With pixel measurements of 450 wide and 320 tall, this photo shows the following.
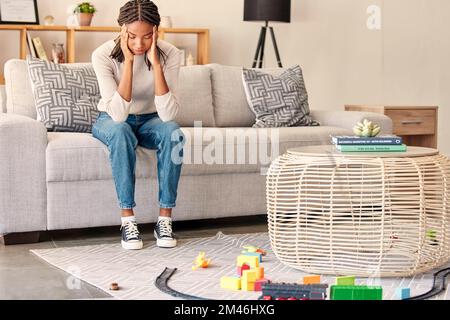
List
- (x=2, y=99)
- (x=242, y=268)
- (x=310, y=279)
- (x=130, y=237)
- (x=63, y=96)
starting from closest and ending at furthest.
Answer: (x=310, y=279) → (x=242, y=268) → (x=130, y=237) → (x=63, y=96) → (x=2, y=99)

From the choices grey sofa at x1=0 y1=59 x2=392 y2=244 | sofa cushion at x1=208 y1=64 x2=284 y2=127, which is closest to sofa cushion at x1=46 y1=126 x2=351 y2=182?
grey sofa at x1=0 y1=59 x2=392 y2=244

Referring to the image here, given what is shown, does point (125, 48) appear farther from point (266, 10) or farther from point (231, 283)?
point (266, 10)

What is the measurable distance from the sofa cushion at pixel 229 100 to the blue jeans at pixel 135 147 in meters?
0.87

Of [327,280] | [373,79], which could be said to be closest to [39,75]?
[327,280]

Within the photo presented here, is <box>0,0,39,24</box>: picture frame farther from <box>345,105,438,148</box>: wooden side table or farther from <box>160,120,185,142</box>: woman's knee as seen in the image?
<box>345,105,438,148</box>: wooden side table

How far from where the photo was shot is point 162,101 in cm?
372

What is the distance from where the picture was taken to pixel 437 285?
2.87m

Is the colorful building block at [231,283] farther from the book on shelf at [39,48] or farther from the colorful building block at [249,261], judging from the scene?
the book on shelf at [39,48]

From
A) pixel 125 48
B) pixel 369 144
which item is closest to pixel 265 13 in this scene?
pixel 125 48

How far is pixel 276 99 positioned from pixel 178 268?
5.52 ft

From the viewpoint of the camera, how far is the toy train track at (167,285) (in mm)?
2697

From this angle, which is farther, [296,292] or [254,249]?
[254,249]
